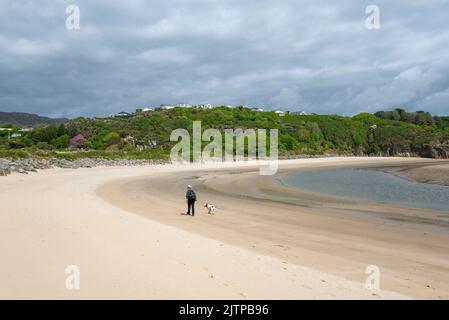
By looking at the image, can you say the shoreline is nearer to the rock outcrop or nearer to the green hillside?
the rock outcrop

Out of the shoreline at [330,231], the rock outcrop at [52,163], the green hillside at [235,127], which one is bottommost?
the shoreline at [330,231]

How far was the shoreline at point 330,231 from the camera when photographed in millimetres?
9484

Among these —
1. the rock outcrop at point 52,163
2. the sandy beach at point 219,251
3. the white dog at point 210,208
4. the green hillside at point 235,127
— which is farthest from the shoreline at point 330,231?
the green hillside at point 235,127

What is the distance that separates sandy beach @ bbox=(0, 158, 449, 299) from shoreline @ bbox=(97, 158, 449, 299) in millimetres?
42

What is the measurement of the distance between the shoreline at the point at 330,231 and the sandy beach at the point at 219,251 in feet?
0.14

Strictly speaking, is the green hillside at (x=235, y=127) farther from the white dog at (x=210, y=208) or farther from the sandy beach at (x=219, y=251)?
the sandy beach at (x=219, y=251)

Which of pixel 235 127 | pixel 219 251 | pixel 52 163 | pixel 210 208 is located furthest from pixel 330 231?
pixel 235 127

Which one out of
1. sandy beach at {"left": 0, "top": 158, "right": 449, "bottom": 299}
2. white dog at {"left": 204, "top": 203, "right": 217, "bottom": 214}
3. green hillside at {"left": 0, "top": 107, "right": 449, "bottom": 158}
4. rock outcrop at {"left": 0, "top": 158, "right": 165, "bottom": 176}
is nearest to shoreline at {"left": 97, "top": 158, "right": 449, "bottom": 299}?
sandy beach at {"left": 0, "top": 158, "right": 449, "bottom": 299}

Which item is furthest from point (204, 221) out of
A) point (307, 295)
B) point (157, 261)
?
point (307, 295)

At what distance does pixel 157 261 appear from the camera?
8906mm

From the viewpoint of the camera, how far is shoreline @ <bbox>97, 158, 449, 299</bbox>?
373 inches

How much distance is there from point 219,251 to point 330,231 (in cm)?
574

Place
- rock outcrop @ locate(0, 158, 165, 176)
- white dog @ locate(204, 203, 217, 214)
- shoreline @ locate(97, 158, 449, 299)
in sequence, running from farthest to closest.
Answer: rock outcrop @ locate(0, 158, 165, 176) < white dog @ locate(204, 203, 217, 214) < shoreline @ locate(97, 158, 449, 299)
